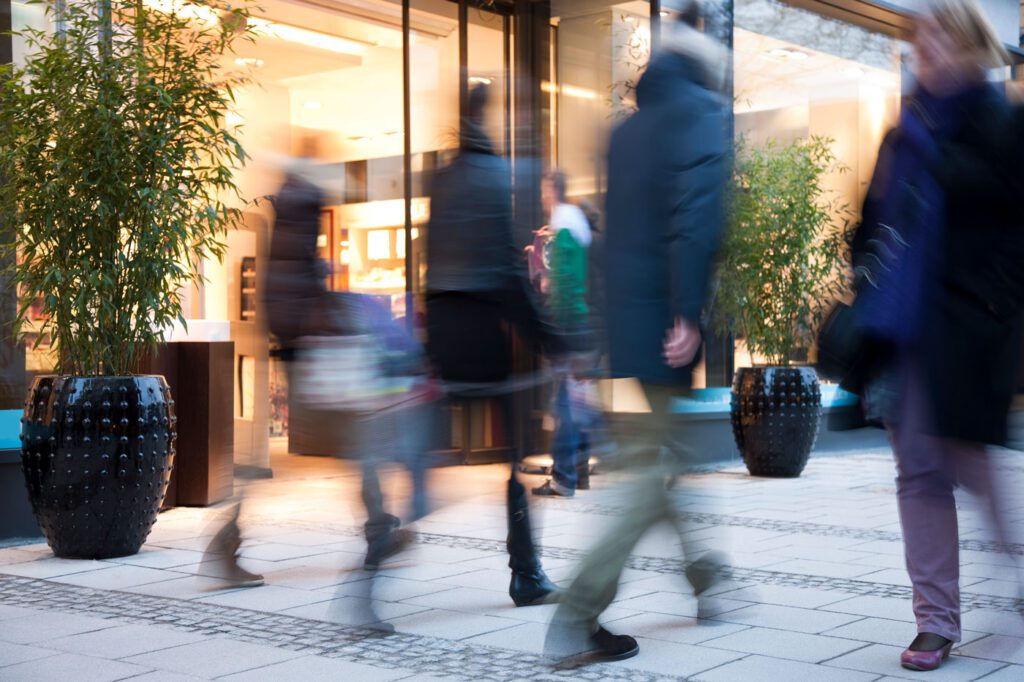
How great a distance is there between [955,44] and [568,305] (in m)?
3.50

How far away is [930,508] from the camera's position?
12.5 feet

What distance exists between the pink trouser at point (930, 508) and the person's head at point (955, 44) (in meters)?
0.86

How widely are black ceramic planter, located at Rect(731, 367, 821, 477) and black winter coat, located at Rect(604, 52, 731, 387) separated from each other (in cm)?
576

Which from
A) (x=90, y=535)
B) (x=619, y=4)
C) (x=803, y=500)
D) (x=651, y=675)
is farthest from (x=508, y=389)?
(x=619, y=4)

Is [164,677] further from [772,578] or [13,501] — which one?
[13,501]

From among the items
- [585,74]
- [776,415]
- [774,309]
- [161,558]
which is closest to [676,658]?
[161,558]

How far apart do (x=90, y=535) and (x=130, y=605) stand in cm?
111

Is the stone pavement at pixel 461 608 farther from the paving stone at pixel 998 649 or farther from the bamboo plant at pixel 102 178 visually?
the bamboo plant at pixel 102 178

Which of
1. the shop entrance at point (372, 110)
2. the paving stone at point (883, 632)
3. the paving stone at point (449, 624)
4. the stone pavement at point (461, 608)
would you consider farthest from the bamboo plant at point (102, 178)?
the shop entrance at point (372, 110)

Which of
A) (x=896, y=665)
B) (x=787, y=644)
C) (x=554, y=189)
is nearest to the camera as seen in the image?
(x=896, y=665)

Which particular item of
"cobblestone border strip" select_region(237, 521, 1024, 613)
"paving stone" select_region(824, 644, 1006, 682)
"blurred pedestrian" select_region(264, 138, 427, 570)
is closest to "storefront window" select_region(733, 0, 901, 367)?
"cobblestone border strip" select_region(237, 521, 1024, 613)

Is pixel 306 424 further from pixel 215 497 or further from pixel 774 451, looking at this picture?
pixel 774 451

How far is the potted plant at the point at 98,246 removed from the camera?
19.2 feet

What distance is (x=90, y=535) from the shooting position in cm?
589
